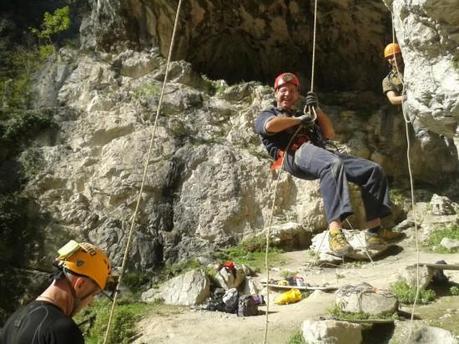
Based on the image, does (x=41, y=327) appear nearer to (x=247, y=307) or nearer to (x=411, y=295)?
(x=247, y=307)

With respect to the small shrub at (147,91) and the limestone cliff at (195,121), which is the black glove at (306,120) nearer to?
the limestone cliff at (195,121)

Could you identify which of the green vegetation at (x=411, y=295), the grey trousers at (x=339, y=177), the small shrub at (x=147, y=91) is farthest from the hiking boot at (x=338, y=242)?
the small shrub at (x=147, y=91)

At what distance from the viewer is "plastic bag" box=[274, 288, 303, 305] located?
6461 mm

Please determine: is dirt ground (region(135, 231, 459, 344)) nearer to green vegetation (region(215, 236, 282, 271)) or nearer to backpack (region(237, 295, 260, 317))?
backpack (region(237, 295, 260, 317))

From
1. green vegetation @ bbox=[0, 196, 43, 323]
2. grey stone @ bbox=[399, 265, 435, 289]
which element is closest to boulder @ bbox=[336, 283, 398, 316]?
grey stone @ bbox=[399, 265, 435, 289]

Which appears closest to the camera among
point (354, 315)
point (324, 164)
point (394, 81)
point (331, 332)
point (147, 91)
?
point (324, 164)

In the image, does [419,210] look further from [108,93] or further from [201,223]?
[108,93]

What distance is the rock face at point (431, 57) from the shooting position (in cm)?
472

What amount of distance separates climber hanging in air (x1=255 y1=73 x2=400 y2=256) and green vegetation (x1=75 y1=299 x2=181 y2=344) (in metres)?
2.89

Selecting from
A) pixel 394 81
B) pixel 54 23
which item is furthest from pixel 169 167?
pixel 54 23

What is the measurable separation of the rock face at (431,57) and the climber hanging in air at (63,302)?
3716 mm

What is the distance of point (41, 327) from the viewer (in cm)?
220

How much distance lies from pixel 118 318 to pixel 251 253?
113 inches

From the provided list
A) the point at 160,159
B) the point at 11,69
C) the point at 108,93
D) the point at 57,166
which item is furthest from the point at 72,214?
the point at 11,69
